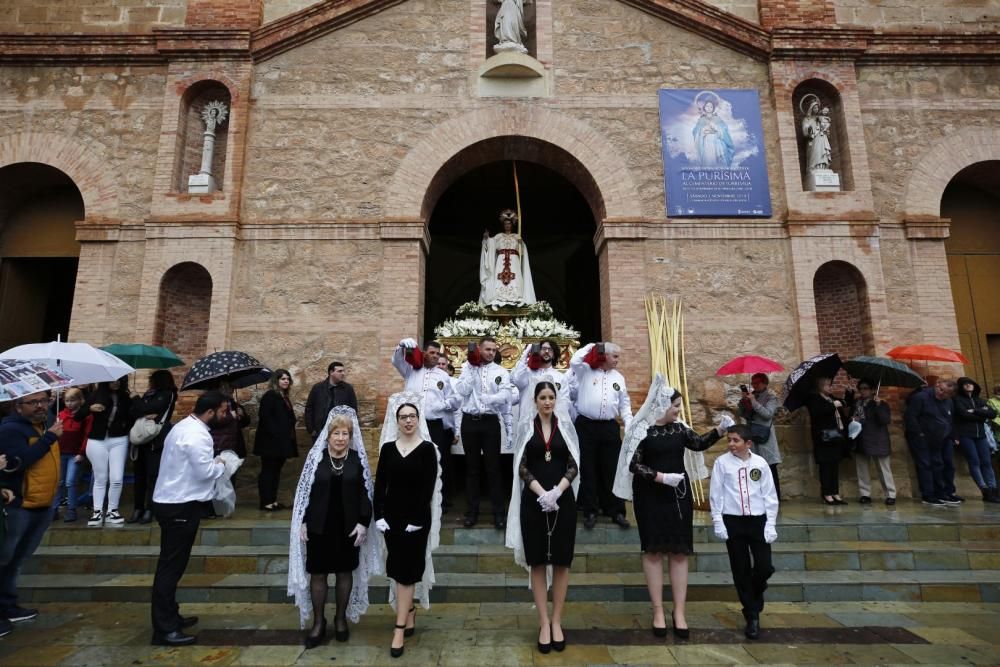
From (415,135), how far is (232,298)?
4.38m

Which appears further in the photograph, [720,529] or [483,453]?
[483,453]

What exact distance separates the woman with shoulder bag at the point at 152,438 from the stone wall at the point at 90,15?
9079 mm

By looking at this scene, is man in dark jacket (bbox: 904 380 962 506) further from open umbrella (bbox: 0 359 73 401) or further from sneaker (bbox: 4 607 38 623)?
sneaker (bbox: 4 607 38 623)

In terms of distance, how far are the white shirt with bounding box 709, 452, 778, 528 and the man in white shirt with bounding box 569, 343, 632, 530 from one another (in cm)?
185

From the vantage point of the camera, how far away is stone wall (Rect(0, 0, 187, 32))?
12453mm

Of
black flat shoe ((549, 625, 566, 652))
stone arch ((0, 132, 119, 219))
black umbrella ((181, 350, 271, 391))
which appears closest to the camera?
black flat shoe ((549, 625, 566, 652))

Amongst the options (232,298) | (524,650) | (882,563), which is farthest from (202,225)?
(882,563)

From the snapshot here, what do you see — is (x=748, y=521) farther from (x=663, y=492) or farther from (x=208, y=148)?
(x=208, y=148)

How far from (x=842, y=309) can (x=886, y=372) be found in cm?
228

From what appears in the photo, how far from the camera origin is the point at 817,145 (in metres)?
10.9

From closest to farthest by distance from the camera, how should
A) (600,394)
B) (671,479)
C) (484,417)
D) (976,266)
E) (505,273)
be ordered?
1. (671,479)
2. (600,394)
3. (484,417)
4. (505,273)
5. (976,266)

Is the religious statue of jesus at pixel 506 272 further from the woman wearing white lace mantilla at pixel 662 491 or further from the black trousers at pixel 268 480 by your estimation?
the woman wearing white lace mantilla at pixel 662 491

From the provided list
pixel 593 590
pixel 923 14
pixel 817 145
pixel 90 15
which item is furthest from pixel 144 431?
pixel 923 14

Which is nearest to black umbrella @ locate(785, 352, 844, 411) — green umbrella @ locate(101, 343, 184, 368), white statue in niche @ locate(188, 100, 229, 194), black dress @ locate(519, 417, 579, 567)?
black dress @ locate(519, 417, 579, 567)
